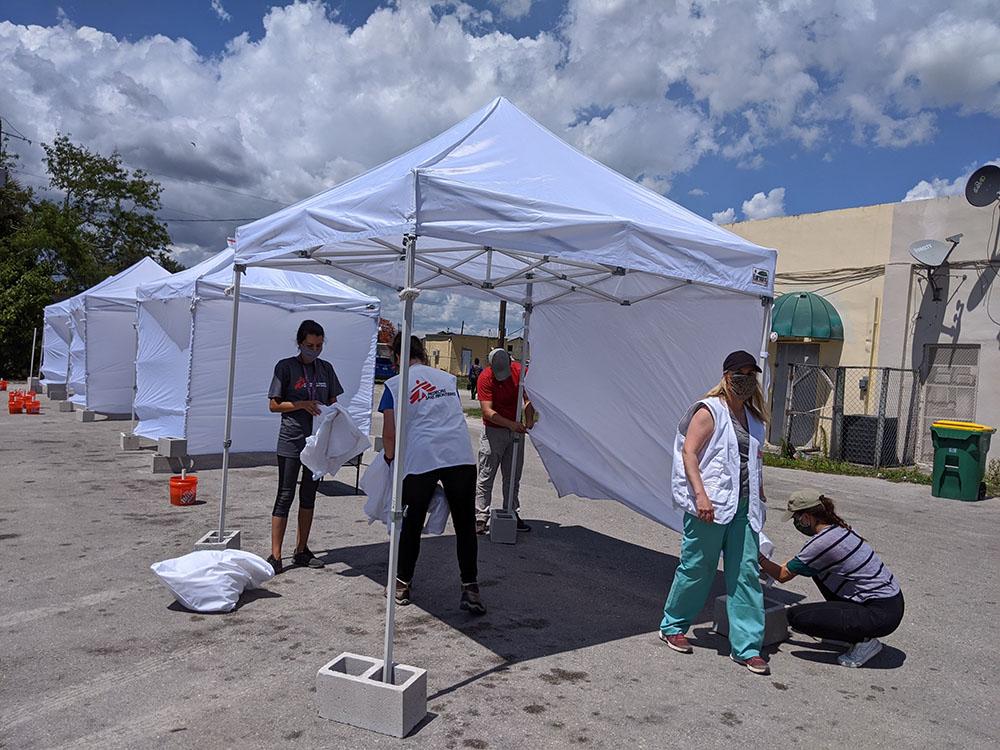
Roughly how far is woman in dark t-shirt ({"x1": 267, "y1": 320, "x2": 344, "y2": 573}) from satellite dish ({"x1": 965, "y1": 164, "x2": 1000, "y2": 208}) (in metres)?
12.9

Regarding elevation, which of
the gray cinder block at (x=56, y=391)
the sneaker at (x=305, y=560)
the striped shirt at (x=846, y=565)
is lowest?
the gray cinder block at (x=56, y=391)

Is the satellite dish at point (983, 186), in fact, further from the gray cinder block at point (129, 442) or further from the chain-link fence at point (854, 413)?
the gray cinder block at point (129, 442)

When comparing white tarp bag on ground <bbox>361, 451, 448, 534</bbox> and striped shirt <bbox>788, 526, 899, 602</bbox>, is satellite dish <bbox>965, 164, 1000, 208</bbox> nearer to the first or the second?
striped shirt <bbox>788, 526, 899, 602</bbox>

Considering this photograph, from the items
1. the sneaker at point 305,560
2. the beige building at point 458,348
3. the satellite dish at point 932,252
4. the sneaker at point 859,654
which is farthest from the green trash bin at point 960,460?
the beige building at point 458,348

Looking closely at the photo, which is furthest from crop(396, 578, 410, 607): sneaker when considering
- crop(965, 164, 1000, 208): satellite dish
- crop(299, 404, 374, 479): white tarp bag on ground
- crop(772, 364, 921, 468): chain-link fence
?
crop(965, 164, 1000, 208): satellite dish

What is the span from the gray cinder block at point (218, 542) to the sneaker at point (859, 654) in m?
4.32

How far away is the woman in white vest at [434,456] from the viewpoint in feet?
16.0

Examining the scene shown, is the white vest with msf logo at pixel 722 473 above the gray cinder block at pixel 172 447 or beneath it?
above

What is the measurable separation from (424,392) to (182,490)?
14.4 ft

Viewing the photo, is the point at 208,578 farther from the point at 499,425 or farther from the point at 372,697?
the point at 499,425

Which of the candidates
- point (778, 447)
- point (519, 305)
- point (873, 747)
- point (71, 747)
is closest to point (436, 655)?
point (71, 747)

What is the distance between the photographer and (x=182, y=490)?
805 centimetres

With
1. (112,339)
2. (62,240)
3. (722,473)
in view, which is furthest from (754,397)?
(62,240)

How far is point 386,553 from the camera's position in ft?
21.4
